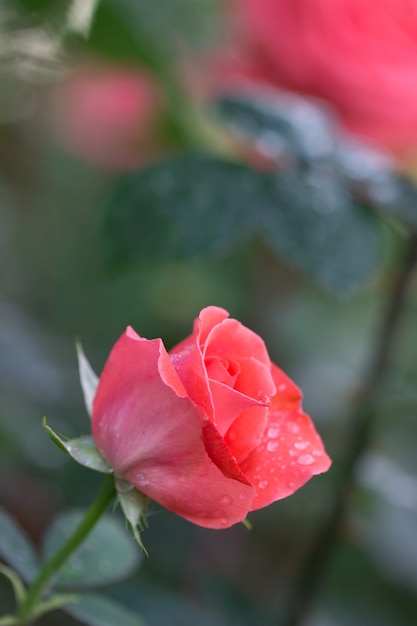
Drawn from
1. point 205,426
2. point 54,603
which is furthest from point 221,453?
point 54,603

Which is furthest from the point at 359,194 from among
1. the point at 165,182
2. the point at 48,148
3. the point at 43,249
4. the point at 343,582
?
the point at 48,148

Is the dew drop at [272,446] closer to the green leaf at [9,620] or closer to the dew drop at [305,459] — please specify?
the dew drop at [305,459]

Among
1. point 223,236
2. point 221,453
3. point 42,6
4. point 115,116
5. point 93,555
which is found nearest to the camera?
point 221,453

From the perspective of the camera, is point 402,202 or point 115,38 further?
point 115,38

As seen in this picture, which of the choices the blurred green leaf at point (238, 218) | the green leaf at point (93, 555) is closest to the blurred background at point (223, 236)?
the blurred green leaf at point (238, 218)

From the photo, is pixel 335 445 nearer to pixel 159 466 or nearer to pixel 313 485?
pixel 313 485

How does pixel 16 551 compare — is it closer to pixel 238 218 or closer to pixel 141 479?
pixel 141 479

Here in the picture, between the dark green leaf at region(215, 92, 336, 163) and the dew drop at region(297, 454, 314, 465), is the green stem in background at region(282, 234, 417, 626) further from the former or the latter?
the dew drop at region(297, 454, 314, 465)

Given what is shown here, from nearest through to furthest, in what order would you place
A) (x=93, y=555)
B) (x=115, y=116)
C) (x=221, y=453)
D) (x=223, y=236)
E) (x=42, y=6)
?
1. (x=221, y=453)
2. (x=93, y=555)
3. (x=223, y=236)
4. (x=42, y=6)
5. (x=115, y=116)
